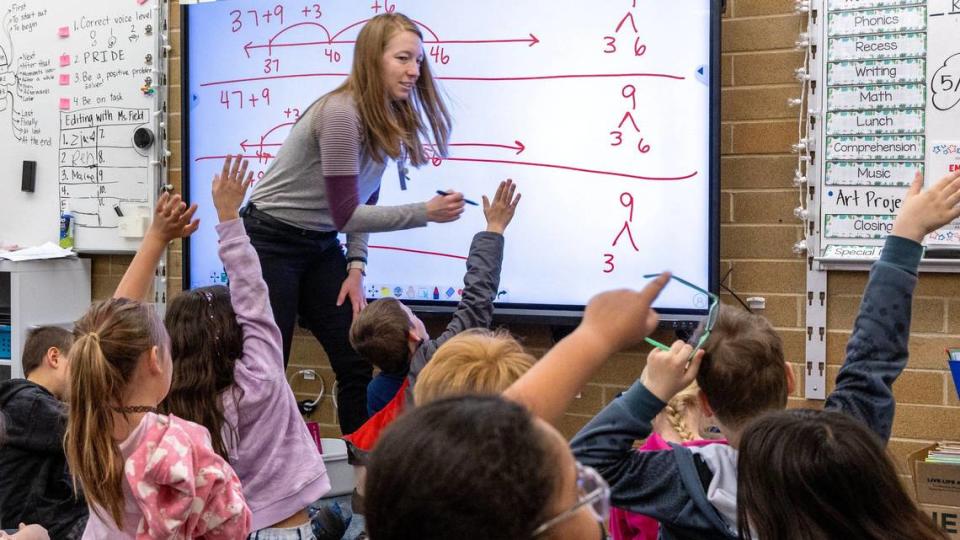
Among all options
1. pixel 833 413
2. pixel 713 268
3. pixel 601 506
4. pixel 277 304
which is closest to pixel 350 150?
pixel 277 304

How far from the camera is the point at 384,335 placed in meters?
2.28

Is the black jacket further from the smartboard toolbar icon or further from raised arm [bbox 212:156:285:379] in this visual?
the smartboard toolbar icon

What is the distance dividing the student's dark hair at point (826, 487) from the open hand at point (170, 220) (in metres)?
1.25

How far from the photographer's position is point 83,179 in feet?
12.7

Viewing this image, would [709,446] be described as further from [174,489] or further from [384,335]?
[384,335]

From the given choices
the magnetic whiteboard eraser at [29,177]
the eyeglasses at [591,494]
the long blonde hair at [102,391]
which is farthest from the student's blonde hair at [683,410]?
the magnetic whiteboard eraser at [29,177]

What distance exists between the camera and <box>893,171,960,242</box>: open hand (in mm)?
1331

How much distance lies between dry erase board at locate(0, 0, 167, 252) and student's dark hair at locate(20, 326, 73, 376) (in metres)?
1.37

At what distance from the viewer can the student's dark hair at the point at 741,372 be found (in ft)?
4.51

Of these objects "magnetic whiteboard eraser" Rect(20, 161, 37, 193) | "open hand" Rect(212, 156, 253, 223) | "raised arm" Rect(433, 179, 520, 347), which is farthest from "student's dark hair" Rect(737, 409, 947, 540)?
"magnetic whiteboard eraser" Rect(20, 161, 37, 193)

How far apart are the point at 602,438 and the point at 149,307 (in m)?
0.78

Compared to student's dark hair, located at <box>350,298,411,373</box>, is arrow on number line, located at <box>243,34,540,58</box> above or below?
above

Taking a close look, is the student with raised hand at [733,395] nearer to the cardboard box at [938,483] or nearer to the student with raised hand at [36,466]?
the cardboard box at [938,483]

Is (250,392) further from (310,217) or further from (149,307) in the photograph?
(310,217)
